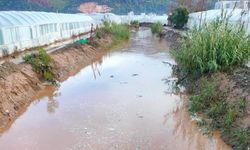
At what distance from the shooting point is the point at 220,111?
680 cm

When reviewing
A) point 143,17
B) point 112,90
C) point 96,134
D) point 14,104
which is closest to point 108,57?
point 112,90

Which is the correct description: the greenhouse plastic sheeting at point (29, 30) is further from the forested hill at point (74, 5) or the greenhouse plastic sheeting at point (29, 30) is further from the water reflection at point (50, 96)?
the forested hill at point (74, 5)

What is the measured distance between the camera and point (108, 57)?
1656 cm

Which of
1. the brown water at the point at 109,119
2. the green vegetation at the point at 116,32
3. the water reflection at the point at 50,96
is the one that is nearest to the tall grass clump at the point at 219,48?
the brown water at the point at 109,119

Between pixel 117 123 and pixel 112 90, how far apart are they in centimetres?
282

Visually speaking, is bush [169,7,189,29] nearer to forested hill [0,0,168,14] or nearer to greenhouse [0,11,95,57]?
greenhouse [0,11,95,57]

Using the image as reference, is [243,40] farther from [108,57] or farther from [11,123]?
[108,57]

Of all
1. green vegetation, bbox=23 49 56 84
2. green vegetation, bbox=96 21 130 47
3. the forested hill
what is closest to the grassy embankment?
green vegetation, bbox=23 49 56 84

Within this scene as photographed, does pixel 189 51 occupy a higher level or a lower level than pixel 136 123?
higher

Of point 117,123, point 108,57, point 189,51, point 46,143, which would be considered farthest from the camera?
point 108,57

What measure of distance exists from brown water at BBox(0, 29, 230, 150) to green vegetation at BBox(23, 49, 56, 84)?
0.64m

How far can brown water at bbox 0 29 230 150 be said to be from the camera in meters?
6.00

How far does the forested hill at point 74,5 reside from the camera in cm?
3897

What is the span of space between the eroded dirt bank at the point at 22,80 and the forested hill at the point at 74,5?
28.4 metres
